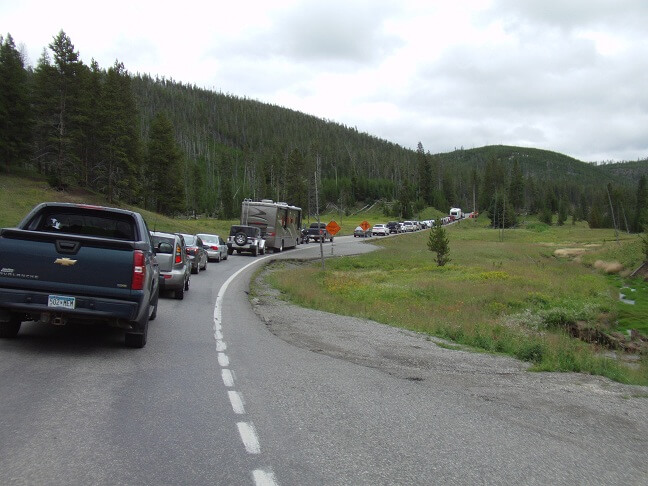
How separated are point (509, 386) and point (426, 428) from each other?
8.97 ft

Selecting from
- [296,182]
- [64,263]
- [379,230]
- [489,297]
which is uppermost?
[296,182]

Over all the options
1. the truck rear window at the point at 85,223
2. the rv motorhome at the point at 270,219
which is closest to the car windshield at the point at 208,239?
the rv motorhome at the point at 270,219

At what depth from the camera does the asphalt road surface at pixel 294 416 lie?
4523mm

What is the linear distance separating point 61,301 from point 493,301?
69.6ft

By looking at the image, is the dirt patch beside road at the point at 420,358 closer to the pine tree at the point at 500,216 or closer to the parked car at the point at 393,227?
the parked car at the point at 393,227

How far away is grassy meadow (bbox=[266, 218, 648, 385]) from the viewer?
12039 millimetres

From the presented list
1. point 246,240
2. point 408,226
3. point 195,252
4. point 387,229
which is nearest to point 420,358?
point 195,252

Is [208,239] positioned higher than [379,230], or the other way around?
[379,230]

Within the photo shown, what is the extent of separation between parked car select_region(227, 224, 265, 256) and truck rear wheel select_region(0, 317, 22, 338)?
31.0 metres

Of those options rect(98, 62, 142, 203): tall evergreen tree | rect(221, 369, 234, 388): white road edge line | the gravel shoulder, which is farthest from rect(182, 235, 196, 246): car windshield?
rect(98, 62, 142, 203): tall evergreen tree

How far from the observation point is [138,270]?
334 inches

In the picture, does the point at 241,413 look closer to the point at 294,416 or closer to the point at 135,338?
the point at 294,416

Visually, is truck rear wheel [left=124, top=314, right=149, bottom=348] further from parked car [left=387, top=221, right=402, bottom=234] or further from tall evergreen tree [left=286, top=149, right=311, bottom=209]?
tall evergreen tree [left=286, top=149, right=311, bottom=209]

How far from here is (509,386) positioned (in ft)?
26.1
